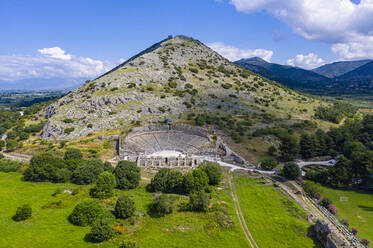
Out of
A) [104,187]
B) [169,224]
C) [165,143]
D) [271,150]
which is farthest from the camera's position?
[165,143]

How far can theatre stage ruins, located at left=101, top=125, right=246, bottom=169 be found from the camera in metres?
56.9

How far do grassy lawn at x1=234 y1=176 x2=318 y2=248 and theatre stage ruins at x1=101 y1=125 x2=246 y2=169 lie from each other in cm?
1514

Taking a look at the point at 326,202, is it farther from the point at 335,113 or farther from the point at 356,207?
the point at 335,113

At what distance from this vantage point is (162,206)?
115 ft

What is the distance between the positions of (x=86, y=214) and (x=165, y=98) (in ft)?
252

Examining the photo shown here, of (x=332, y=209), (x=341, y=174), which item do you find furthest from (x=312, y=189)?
(x=341, y=174)

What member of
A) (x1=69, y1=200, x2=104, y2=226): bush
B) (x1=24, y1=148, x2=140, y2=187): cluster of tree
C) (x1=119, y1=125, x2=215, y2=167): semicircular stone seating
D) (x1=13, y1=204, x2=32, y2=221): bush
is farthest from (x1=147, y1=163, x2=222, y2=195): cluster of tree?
(x1=13, y1=204, x2=32, y2=221): bush

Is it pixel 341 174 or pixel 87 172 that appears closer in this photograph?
pixel 87 172

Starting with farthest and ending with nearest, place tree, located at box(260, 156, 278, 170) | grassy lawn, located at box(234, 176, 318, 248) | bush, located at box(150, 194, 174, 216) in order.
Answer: tree, located at box(260, 156, 278, 170) < bush, located at box(150, 194, 174, 216) < grassy lawn, located at box(234, 176, 318, 248)

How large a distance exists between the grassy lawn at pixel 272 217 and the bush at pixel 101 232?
2179 centimetres

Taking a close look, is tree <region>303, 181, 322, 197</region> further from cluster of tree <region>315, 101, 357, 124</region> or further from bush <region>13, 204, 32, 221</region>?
cluster of tree <region>315, 101, 357, 124</region>

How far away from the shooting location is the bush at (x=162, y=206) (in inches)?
1373

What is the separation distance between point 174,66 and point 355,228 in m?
122

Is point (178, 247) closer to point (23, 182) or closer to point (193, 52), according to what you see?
point (23, 182)
